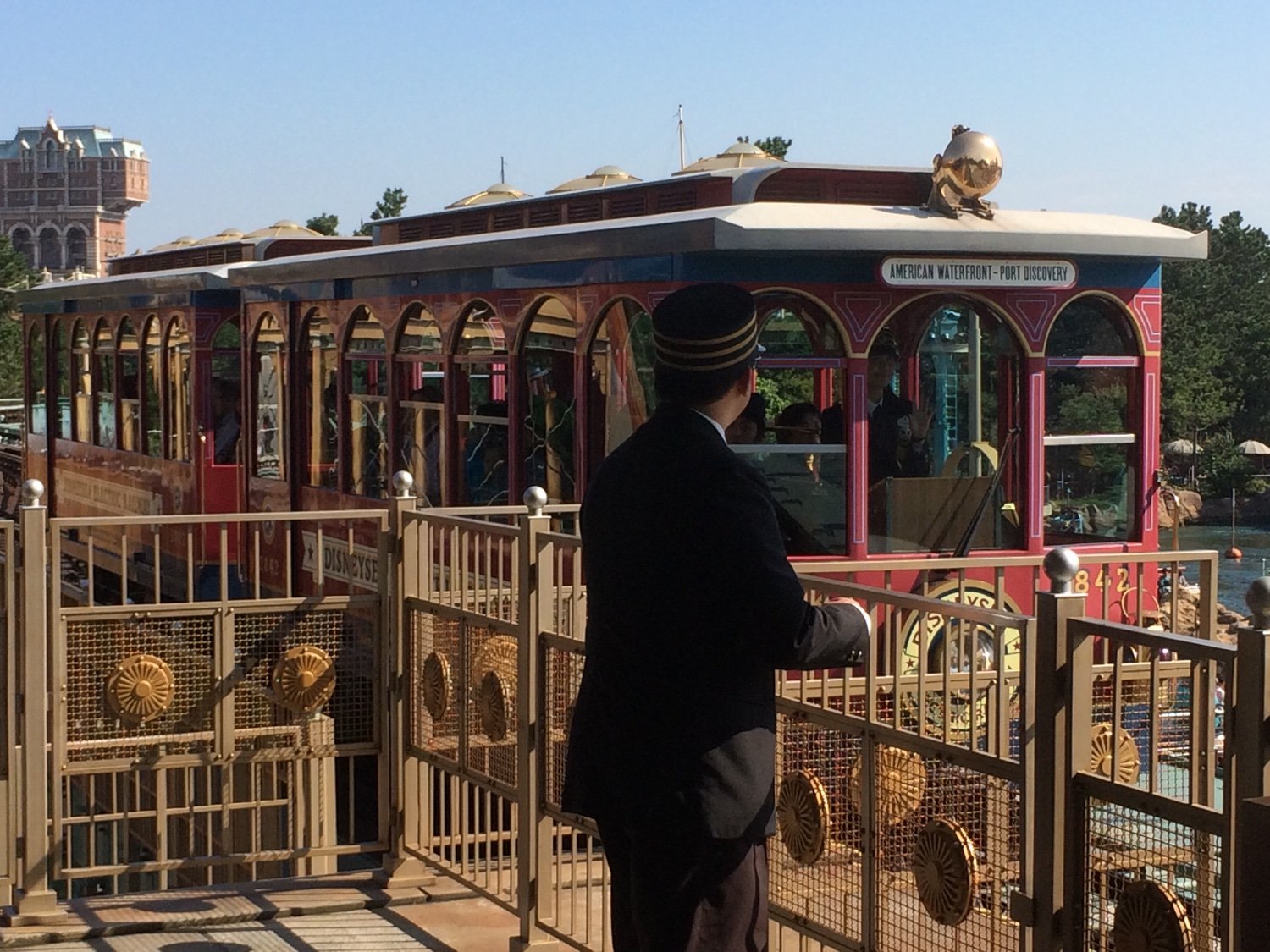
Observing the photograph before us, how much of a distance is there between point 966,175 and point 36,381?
44.7 feet

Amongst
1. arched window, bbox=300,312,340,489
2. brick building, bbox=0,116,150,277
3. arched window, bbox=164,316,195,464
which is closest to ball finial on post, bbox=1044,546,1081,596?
arched window, bbox=300,312,340,489

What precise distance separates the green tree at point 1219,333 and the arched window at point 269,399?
63675 millimetres

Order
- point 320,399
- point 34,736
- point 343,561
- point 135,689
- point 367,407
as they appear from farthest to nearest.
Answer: point 320,399, point 367,407, point 343,561, point 135,689, point 34,736

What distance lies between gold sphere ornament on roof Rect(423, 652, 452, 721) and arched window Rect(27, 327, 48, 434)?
14381 mm

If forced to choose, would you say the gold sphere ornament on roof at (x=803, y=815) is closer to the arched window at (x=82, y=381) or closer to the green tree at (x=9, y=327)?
the arched window at (x=82, y=381)

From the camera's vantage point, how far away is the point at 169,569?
1630 cm

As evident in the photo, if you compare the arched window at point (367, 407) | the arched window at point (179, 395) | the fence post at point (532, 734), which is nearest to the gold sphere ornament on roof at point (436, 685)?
the fence post at point (532, 734)

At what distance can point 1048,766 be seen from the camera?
13.3 feet

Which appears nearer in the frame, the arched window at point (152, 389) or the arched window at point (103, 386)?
the arched window at point (152, 389)

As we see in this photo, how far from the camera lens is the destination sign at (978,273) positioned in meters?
9.76

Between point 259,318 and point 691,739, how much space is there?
11.6 m

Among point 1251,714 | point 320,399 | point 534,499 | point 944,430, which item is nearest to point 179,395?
point 320,399

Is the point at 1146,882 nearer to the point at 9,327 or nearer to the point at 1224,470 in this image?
the point at 9,327

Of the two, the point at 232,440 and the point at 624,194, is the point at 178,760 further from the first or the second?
the point at 232,440
